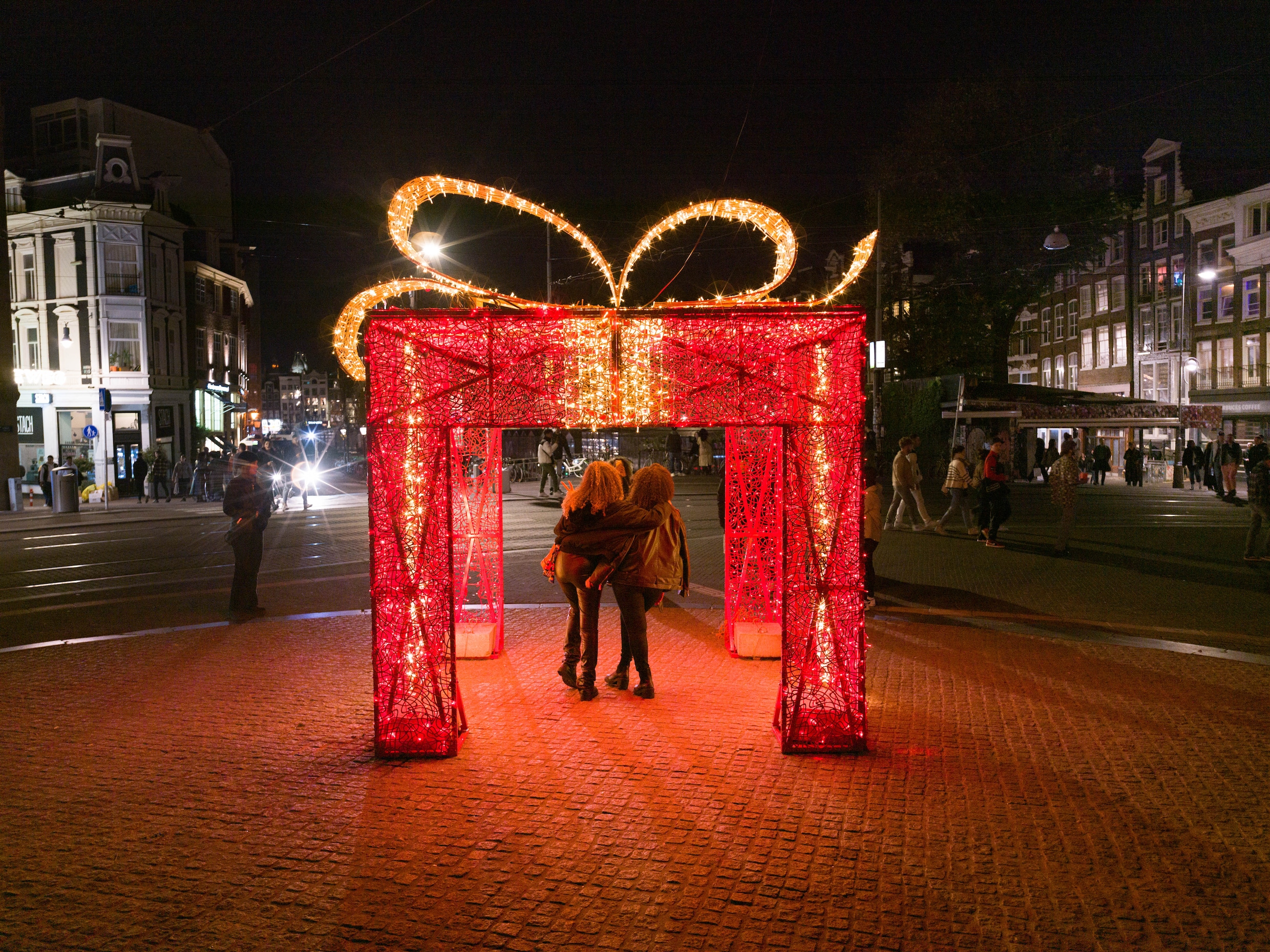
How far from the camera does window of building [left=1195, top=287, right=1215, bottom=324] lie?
41375 millimetres

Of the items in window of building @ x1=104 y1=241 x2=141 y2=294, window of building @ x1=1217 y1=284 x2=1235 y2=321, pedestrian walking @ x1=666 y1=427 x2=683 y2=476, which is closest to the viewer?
pedestrian walking @ x1=666 y1=427 x2=683 y2=476

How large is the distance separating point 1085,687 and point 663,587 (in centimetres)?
335

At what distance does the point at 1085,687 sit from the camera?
6.82m

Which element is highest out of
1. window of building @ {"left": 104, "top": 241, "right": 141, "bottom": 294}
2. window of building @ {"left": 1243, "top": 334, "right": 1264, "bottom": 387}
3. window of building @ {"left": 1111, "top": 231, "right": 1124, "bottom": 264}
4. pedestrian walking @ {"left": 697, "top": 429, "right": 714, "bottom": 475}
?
window of building @ {"left": 1111, "top": 231, "right": 1124, "bottom": 264}

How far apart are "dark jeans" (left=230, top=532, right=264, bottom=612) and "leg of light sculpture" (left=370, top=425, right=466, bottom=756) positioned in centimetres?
462

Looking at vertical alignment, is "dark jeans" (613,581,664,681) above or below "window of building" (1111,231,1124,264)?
below

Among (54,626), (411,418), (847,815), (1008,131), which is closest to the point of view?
(847,815)

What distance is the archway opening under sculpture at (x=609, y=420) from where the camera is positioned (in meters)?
5.34

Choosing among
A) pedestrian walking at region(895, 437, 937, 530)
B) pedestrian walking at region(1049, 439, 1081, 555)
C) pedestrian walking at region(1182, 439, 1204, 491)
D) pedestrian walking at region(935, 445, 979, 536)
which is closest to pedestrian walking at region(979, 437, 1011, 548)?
pedestrian walking at region(935, 445, 979, 536)

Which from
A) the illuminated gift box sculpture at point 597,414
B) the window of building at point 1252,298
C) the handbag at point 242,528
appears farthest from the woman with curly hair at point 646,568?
the window of building at point 1252,298

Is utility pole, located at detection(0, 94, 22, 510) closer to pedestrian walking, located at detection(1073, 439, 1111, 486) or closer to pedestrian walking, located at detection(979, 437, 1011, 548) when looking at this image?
pedestrian walking, located at detection(979, 437, 1011, 548)

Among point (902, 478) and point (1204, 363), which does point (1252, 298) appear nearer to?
point (1204, 363)

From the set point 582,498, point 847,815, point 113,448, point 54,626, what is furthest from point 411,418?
point 113,448

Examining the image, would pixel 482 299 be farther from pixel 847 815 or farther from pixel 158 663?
pixel 158 663
